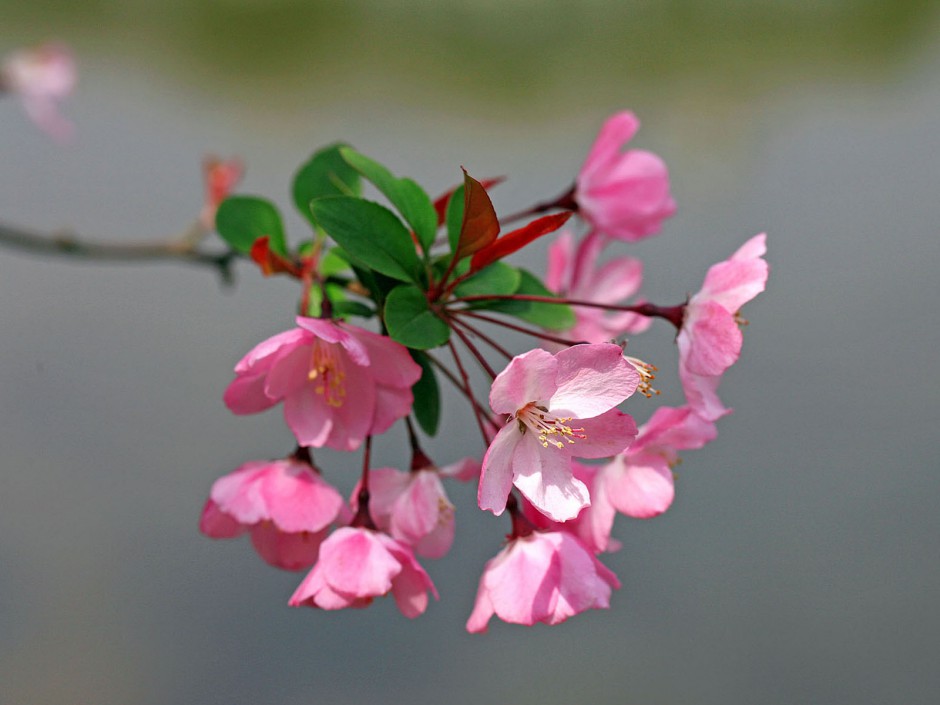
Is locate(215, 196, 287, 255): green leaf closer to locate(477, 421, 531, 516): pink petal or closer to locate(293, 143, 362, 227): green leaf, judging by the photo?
locate(293, 143, 362, 227): green leaf

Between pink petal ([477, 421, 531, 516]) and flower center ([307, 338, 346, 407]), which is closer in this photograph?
pink petal ([477, 421, 531, 516])

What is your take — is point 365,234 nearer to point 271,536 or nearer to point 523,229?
point 523,229

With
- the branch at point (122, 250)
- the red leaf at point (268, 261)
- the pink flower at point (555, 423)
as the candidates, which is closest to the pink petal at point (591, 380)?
the pink flower at point (555, 423)

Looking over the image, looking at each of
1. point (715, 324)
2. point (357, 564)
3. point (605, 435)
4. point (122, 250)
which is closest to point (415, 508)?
point (357, 564)

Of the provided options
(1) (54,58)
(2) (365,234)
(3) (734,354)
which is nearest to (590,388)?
(3) (734,354)

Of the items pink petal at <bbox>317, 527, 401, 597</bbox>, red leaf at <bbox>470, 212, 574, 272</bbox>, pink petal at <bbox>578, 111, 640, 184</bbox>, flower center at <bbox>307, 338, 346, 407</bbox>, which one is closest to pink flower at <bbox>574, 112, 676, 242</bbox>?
pink petal at <bbox>578, 111, 640, 184</bbox>

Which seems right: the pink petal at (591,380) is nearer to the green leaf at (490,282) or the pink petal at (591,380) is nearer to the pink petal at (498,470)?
the pink petal at (498,470)

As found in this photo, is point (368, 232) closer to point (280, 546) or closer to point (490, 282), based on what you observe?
point (490, 282)
